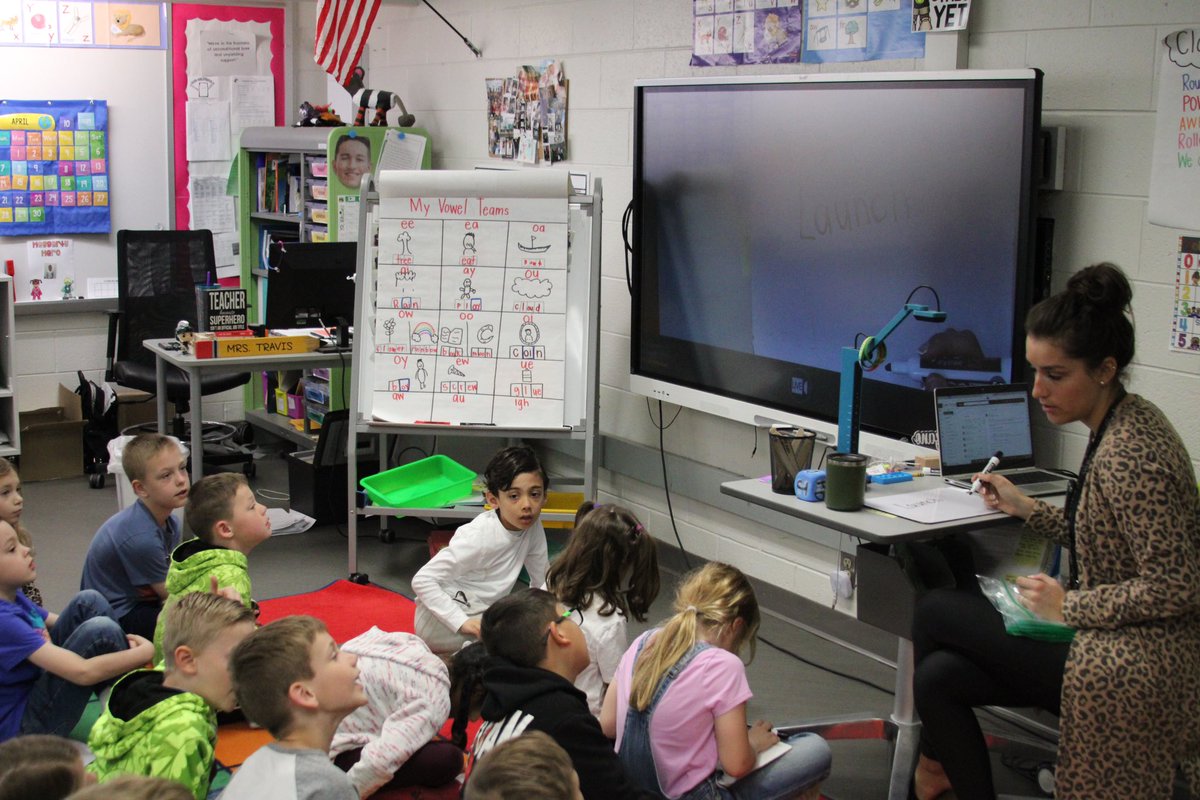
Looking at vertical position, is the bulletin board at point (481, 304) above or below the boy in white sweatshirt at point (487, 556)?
above

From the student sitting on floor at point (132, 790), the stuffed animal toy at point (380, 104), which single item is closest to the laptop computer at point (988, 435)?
the student sitting on floor at point (132, 790)

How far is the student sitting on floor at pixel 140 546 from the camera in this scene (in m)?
3.34

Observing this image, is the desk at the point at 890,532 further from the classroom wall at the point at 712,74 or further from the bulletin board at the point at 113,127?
the bulletin board at the point at 113,127

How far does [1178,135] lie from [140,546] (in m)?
2.76

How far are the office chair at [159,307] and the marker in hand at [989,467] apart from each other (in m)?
3.77

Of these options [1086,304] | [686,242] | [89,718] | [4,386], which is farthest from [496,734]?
[4,386]

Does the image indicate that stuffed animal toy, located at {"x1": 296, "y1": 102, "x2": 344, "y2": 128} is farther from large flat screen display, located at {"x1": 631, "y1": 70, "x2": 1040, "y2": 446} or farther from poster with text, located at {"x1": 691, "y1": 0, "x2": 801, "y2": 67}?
poster with text, located at {"x1": 691, "y1": 0, "x2": 801, "y2": 67}

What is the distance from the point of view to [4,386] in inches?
216

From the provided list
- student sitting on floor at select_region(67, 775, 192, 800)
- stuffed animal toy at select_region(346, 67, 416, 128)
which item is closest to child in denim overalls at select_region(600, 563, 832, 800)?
student sitting on floor at select_region(67, 775, 192, 800)

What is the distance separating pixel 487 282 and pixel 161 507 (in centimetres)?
139

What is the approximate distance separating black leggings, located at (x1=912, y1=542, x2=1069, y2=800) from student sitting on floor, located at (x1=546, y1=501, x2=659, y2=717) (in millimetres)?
646

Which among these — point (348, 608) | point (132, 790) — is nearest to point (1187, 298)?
point (132, 790)

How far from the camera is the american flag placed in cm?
555

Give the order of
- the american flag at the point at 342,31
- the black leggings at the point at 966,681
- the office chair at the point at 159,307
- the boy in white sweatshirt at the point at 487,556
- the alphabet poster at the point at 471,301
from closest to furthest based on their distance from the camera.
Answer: the black leggings at the point at 966,681
the boy in white sweatshirt at the point at 487,556
the alphabet poster at the point at 471,301
the american flag at the point at 342,31
the office chair at the point at 159,307
